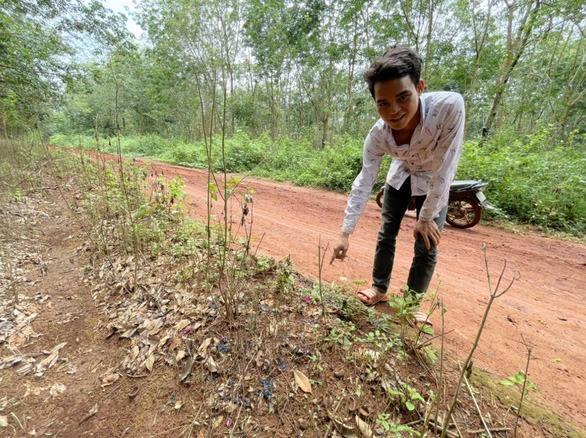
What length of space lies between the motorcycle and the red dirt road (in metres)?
0.20

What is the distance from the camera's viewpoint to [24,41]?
602 cm

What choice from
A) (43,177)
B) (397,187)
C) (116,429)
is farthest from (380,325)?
(43,177)

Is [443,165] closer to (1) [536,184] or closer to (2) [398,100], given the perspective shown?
(2) [398,100]

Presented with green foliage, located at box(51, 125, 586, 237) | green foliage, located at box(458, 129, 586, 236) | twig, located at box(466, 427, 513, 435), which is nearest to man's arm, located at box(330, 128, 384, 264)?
twig, located at box(466, 427, 513, 435)

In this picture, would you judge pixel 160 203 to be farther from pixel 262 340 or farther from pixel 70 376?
pixel 262 340

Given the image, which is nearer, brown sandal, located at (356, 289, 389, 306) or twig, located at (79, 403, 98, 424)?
twig, located at (79, 403, 98, 424)

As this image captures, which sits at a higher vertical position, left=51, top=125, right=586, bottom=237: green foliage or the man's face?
the man's face

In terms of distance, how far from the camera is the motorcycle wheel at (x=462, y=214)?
15.8ft

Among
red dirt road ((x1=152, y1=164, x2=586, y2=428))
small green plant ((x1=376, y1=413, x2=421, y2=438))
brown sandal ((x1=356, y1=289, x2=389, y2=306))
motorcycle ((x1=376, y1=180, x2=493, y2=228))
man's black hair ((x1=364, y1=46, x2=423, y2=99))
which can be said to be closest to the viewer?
small green plant ((x1=376, y1=413, x2=421, y2=438))

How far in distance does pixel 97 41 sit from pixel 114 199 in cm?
825

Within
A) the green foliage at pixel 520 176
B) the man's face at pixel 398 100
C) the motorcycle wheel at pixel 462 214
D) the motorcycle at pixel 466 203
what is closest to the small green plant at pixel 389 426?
the man's face at pixel 398 100

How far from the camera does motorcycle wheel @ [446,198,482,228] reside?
4824 millimetres

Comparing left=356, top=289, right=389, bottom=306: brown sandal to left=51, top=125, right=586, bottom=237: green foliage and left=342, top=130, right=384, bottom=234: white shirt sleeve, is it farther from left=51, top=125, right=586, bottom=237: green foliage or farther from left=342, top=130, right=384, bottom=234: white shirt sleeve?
left=51, top=125, right=586, bottom=237: green foliage

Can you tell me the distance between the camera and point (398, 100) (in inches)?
59.0
